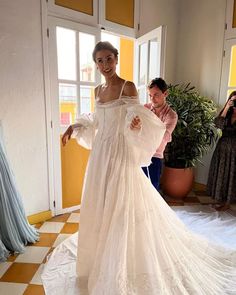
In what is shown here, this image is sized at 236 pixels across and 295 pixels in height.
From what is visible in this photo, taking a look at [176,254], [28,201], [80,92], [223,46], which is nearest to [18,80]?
[80,92]

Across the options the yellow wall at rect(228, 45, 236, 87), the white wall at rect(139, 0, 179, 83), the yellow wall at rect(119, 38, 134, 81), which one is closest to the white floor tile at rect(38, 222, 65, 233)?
the white wall at rect(139, 0, 179, 83)

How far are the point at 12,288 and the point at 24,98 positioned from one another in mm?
1426

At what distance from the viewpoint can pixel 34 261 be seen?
5.92ft

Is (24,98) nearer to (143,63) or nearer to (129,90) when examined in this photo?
(129,90)

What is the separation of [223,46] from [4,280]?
3.04m

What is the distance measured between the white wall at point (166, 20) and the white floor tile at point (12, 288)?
2.63 metres

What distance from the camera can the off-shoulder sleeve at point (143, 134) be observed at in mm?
1337

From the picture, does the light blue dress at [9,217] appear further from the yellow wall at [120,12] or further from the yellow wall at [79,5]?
the yellow wall at [120,12]

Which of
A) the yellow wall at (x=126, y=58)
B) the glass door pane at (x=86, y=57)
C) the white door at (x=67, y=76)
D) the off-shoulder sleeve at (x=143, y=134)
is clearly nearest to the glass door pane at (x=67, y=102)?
the white door at (x=67, y=76)

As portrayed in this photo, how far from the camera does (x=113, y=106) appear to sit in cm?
141

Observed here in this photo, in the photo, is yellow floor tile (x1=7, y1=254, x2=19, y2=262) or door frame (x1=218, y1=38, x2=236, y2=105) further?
door frame (x1=218, y1=38, x2=236, y2=105)

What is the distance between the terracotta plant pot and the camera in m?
2.88

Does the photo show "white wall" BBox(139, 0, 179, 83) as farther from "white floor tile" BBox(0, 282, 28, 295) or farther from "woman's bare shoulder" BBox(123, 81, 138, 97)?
"white floor tile" BBox(0, 282, 28, 295)

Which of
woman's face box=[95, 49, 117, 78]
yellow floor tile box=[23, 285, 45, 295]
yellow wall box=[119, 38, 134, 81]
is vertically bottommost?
yellow floor tile box=[23, 285, 45, 295]
